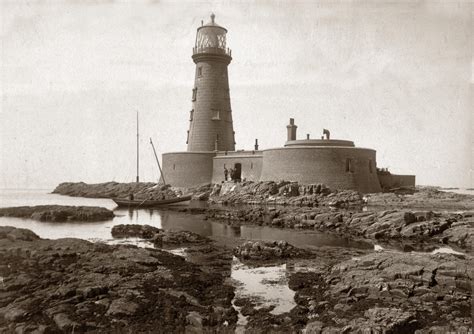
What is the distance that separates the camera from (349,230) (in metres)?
16.3

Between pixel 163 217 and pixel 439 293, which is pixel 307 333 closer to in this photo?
pixel 439 293

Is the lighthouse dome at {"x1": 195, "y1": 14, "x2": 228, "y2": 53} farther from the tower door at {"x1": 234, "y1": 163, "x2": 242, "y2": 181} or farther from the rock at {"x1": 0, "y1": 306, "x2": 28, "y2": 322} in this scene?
the rock at {"x1": 0, "y1": 306, "x2": 28, "y2": 322}

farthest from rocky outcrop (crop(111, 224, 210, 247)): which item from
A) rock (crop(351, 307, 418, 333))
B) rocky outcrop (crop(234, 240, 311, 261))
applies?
rock (crop(351, 307, 418, 333))

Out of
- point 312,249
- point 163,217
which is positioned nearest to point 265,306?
point 312,249

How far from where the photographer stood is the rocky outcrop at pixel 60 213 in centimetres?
2155

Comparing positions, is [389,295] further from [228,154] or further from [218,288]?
[228,154]

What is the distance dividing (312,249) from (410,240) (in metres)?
4.61

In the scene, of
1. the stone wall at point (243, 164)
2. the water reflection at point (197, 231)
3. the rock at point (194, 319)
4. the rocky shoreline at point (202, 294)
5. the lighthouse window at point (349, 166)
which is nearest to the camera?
the rocky shoreline at point (202, 294)

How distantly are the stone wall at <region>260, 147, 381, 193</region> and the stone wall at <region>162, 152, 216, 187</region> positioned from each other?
727cm

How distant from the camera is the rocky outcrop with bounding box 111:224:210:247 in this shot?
1397 cm

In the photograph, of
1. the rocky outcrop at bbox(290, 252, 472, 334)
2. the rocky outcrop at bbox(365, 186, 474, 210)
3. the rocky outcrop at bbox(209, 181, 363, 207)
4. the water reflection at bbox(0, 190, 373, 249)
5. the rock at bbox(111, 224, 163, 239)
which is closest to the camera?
the rocky outcrop at bbox(290, 252, 472, 334)

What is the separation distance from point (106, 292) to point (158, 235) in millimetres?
6946

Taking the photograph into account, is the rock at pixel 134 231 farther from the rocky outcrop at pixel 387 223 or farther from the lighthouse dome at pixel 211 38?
the lighthouse dome at pixel 211 38

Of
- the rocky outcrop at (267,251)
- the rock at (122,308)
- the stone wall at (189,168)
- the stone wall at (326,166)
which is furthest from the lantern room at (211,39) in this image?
the rock at (122,308)
